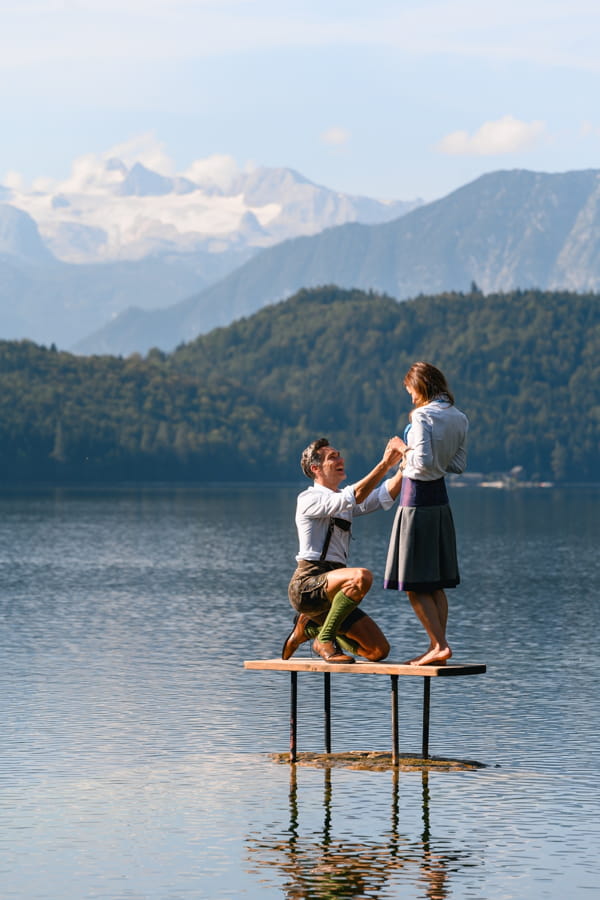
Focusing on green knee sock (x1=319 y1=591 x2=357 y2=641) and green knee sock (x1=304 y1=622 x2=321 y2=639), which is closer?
green knee sock (x1=319 y1=591 x2=357 y2=641)

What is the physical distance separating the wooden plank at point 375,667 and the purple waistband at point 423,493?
6.23 ft

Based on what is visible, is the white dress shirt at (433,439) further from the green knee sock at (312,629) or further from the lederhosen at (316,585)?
the green knee sock at (312,629)

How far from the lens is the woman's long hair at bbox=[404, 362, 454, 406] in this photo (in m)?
19.2

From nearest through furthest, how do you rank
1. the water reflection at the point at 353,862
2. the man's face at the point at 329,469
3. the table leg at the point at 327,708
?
the water reflection at the point at 353,862 → the man's face at the point at 329,469 → the table leg at the point at 327,708

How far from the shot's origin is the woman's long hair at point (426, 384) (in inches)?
754

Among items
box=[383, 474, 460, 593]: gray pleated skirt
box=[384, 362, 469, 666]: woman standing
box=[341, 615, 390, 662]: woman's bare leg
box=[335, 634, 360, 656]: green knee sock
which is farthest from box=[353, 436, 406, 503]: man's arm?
box=[335, 634, 360, 656]: green knee sock

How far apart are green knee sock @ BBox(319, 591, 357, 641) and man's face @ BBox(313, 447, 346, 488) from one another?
133 centimetres

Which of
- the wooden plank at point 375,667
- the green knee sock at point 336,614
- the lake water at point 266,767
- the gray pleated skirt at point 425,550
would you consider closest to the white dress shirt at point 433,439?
the gray pleated skirt at point 425,550

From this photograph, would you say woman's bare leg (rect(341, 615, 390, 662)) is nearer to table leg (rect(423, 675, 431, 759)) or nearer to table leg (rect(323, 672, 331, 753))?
table leg (rect(423, 675, 431, 759))

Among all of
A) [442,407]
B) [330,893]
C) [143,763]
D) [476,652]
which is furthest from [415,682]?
[330,893]

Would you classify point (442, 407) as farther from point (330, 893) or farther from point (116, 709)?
point (116, 709)

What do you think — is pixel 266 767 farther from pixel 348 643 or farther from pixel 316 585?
pixel 316 585

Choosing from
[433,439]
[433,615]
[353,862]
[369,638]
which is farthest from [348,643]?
[353,862]

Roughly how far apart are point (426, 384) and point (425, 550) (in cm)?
196
